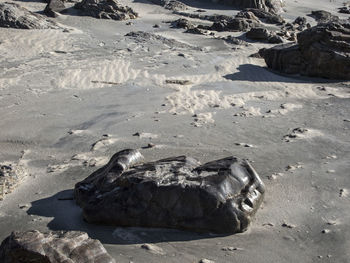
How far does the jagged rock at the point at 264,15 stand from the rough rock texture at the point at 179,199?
1113 cm

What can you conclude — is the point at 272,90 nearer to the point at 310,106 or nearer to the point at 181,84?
the point at 310,106

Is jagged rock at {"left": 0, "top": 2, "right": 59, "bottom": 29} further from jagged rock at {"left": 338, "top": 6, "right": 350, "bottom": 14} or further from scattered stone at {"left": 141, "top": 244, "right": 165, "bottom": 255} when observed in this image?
jagged rock at {"left": 338, "top": 6, "right": 350, "bottom": 14}

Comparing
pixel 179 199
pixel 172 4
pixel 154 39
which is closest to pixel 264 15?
pixel 172 4

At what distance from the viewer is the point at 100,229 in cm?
428

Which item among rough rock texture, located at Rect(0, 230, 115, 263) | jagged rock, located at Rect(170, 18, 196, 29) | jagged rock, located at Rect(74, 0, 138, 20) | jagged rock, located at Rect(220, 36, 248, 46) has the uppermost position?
rough rock texture, located at Rect(0, 230, 115, 263)

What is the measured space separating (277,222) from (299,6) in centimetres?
1565

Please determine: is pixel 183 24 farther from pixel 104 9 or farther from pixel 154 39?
pixel 104 9

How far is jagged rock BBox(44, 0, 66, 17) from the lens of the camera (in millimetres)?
13570

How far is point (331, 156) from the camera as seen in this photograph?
598 centimetres

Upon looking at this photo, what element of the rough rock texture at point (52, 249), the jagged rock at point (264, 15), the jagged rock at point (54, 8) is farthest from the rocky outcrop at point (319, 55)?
the rough rock texture at point (52, 249)

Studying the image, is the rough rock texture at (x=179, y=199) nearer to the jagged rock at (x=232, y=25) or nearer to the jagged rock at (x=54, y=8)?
the jagged rock at (x=232, y=25)

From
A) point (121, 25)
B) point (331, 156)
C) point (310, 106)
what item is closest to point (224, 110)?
point (310, 106)

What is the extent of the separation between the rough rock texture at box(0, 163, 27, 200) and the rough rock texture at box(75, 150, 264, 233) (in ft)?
2.65

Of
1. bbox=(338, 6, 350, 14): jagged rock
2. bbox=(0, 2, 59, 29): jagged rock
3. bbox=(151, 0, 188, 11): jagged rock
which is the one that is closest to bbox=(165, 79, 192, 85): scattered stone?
bbox=(0, 2, 59, 29): jagged rock
